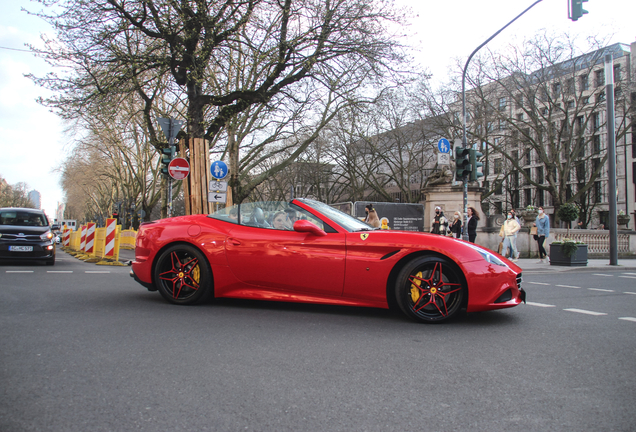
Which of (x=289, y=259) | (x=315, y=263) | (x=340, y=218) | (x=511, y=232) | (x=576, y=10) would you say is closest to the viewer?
(x=315, y=263)

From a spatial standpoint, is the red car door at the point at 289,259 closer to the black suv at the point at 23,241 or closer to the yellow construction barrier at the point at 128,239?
the black suv at the point at 23,241

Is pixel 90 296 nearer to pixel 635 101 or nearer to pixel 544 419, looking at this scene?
pixel 544 419

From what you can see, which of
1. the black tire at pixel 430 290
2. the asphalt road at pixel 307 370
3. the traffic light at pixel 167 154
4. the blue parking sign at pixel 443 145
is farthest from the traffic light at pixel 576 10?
the traffic light at pixel 167 154

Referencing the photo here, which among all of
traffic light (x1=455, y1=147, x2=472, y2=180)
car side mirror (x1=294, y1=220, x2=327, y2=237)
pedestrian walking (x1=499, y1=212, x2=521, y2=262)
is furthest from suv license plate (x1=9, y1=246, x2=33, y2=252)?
pedestrian walking (x1=499, y1=212, x2=521, y2=262)

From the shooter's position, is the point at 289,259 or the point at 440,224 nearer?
the point at 289,259

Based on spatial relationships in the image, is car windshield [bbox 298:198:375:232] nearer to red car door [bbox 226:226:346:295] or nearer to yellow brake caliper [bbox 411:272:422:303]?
red car door [bbox 226:226:346:295]

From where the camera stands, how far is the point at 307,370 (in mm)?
3320

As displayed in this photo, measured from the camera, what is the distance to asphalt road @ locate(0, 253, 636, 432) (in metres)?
2.51

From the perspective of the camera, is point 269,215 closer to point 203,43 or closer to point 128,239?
point 203,43

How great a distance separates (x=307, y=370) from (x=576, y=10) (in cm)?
1214

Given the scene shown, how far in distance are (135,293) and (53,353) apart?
3.49 metres

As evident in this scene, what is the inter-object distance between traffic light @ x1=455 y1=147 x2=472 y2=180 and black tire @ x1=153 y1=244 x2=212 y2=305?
10.1 m

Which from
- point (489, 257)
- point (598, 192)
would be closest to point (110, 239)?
point (489, 257)

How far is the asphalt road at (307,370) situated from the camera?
251cm
